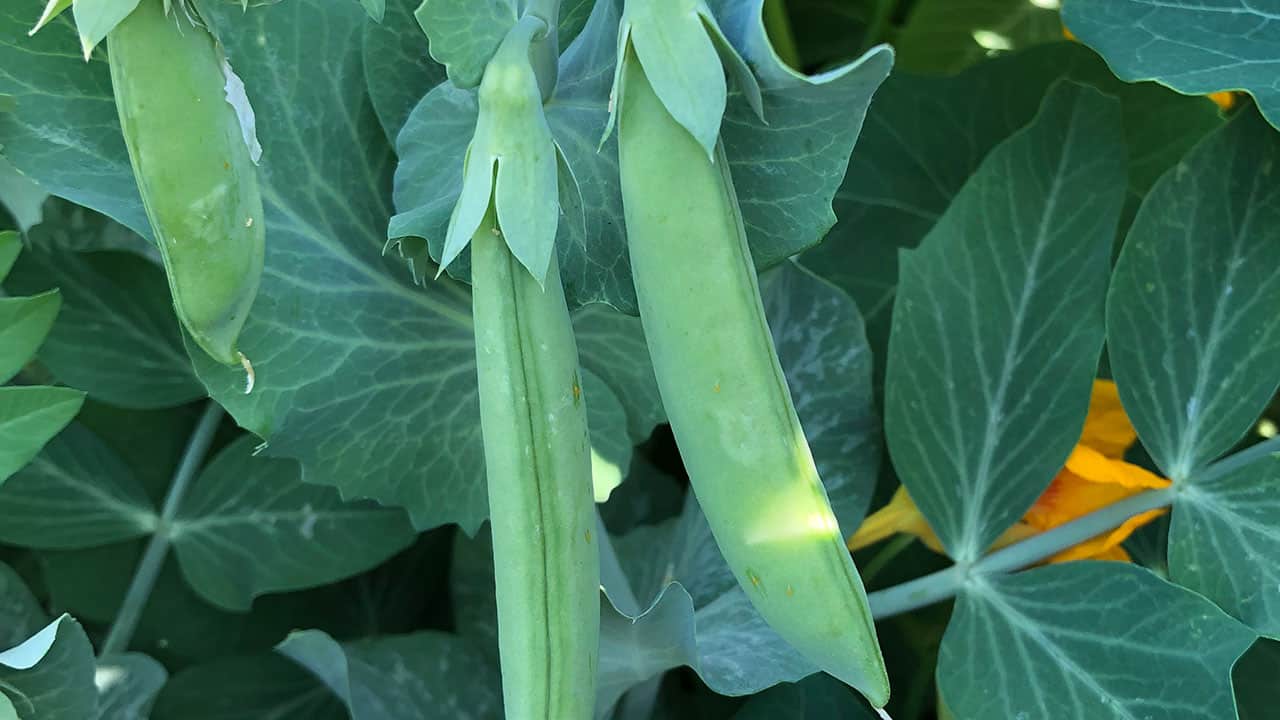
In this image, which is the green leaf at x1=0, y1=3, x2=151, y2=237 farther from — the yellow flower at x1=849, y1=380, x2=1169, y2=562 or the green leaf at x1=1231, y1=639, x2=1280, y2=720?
the green leaf at x1=1231, y1=639, x2=1280, y2=720

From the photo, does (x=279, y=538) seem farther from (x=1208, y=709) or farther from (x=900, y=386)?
(x=1208, y=709)

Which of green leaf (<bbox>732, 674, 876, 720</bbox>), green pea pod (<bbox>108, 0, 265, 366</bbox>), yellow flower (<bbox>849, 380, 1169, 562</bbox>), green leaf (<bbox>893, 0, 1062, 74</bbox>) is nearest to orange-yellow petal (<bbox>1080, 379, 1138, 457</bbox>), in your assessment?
yellow flower (<bbox>849, 380, 1169, 562</bbox>)

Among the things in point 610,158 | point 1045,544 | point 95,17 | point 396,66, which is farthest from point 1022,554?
point 95,17

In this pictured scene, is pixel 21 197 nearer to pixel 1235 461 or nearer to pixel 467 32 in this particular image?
pixel 467 32

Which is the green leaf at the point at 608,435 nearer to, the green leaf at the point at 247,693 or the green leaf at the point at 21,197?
the green leaf at the point at 247,693

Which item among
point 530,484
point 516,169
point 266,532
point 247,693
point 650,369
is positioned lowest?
point 247,693

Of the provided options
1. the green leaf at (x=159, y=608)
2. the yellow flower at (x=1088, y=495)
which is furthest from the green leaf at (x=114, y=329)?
the yellow flower at (x=1088, y=495)
